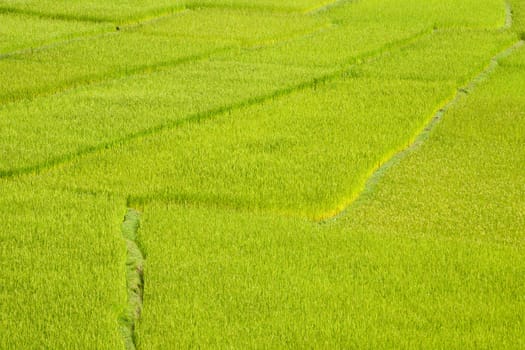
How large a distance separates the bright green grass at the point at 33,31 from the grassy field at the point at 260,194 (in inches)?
2.5

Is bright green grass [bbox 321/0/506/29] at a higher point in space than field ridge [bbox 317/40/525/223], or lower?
lower

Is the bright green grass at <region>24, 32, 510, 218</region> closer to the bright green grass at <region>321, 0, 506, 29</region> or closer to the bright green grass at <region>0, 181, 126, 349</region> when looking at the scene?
the bright green grass at <region>0, 181, 126, 349</region>

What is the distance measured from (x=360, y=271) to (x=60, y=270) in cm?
136

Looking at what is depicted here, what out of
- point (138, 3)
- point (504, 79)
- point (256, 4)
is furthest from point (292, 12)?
point (504, 79)

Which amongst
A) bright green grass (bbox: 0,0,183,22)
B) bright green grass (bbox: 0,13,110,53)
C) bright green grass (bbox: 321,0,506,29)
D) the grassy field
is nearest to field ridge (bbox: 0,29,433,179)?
the grassy field

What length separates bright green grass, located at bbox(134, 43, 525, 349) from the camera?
143 inches

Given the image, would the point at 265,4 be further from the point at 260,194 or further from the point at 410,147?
the point at 260,194

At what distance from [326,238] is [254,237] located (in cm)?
36

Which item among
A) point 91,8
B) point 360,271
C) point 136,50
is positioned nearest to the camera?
point 360,271

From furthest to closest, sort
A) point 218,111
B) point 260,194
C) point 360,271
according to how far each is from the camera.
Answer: point 218,111, point 260,194, point 360,271

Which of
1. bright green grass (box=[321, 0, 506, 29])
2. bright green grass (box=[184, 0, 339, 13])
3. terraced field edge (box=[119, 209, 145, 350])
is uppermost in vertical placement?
terraced field edge (box=[119, 209, 145, 350])

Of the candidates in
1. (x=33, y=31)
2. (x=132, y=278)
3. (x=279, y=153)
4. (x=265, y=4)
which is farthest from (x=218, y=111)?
(x=265, y=4)

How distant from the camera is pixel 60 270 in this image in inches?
164

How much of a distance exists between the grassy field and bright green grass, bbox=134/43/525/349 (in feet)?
0.04
